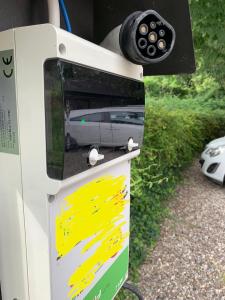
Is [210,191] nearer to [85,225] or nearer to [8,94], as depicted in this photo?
[85,225]

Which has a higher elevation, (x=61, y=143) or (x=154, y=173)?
(x=61, y=143)

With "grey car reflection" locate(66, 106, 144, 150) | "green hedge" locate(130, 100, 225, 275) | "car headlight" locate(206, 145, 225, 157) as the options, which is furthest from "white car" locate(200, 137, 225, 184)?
"grey car reflection" locate(66, 106, 144, 150)

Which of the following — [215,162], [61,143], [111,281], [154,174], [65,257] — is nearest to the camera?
[61,143]

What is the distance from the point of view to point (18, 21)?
1270 millimetres

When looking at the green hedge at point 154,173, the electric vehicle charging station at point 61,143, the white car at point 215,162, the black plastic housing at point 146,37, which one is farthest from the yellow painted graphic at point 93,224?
the white car at point 215,162

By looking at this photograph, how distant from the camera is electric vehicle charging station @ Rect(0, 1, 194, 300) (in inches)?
35.1

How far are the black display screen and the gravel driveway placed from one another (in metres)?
2.01

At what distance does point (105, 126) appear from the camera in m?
1.10

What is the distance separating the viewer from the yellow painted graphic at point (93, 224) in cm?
107

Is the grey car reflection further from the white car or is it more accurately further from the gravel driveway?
the white car

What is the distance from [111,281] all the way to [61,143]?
96 cm

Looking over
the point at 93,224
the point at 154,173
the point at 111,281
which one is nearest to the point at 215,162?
the point at 154,173

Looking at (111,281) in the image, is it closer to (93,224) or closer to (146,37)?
(93,224)

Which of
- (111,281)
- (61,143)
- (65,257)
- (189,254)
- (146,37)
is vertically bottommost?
(189,254)
